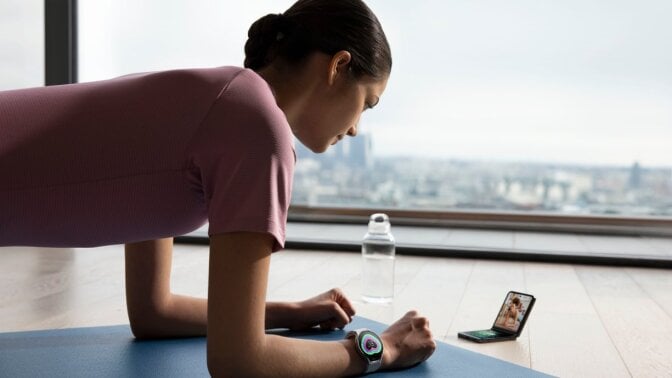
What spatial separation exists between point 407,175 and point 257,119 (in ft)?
9.04

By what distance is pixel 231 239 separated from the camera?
121 centimetres

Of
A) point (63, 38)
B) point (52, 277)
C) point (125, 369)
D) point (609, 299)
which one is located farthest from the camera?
point (63, 38)

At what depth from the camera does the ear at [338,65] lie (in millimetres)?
1431

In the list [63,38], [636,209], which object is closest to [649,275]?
[636,209]

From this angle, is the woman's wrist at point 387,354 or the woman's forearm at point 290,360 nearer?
the woman's forearm at point 290,360

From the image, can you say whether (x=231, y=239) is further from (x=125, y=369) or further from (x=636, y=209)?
(x=636, y=209)

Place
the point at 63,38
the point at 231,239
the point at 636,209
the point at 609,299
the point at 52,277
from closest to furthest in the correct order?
the point at 231,239 → the point at 609,299 → the point at 52,277 → the point at 636,209 → the point at 63,38

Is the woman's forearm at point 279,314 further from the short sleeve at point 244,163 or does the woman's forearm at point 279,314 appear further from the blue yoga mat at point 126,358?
the short sleeve at point 244,163

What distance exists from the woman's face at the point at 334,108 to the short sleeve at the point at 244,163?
9.9 inches

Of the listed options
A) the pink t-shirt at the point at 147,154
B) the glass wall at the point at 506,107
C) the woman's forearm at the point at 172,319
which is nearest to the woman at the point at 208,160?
the pink t-shirt at the point at 147,154

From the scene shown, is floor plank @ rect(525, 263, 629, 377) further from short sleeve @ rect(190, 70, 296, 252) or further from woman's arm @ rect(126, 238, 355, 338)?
short sleeve @ rect(190, 70, 296, 252)

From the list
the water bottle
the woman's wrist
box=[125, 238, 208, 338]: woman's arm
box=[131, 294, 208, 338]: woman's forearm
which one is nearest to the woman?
the woman's wrist

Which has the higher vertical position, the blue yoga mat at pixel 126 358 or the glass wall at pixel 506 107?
the glass wall at pixel 506 107

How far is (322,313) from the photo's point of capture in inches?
78.0
